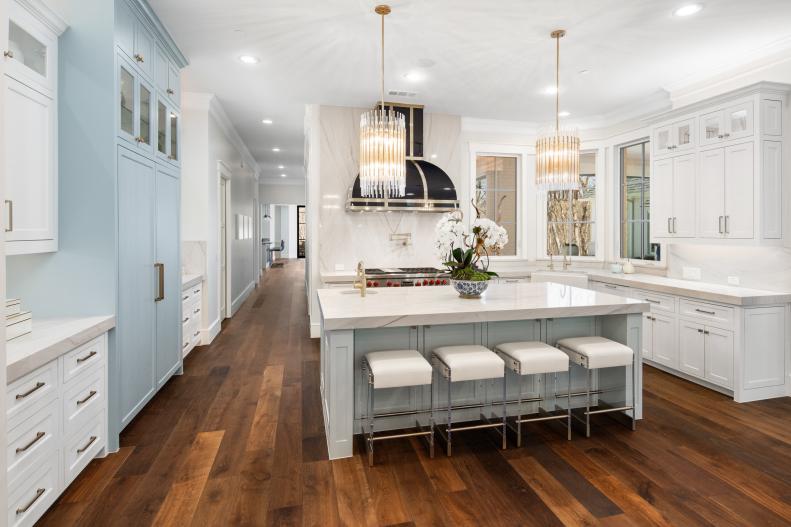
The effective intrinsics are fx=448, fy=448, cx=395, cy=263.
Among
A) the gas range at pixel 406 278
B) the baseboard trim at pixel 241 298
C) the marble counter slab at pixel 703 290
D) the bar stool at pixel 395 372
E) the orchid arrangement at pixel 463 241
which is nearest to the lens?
the bar stool at pixel 395 372

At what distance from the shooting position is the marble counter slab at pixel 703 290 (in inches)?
140

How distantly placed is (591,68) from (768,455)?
347 centimetres

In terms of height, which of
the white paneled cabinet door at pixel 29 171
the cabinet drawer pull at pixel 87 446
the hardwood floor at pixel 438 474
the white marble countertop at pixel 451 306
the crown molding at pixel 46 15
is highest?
the crown molding at pixel 46 15

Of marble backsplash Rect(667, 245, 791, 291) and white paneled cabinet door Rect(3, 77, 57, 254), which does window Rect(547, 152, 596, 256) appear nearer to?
marble backsplash Rect(667, 245, 791, 291)

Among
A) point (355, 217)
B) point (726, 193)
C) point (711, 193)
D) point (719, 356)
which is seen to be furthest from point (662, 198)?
point (355, 217)

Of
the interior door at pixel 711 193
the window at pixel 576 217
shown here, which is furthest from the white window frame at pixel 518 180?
the interior door at pixel 711 193

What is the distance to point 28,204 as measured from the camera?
7.72 feet

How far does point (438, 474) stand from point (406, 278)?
2.79 metres

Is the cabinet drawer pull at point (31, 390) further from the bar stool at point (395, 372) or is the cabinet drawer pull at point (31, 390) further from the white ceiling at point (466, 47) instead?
the white ceiling at point (466, 47)

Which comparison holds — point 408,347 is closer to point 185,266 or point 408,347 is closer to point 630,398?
point 630,398

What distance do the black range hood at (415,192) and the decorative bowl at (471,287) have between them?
2157mm

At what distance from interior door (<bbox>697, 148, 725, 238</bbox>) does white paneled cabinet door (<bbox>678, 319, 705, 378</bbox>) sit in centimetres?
85

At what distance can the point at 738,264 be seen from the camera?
416 cm

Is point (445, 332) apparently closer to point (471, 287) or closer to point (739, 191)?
point (471, 287)
